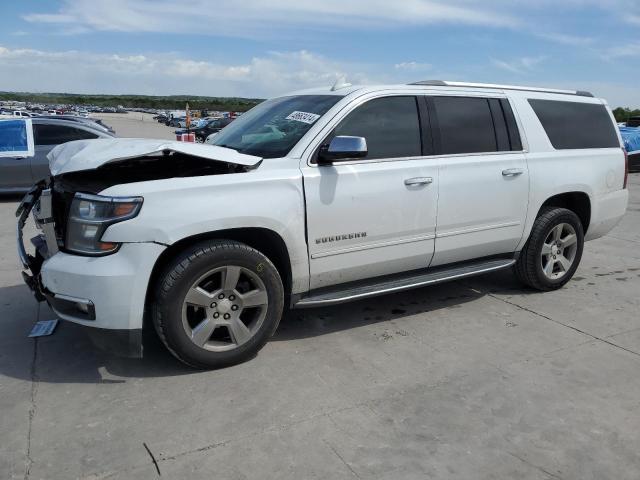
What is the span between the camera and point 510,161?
4711 mm

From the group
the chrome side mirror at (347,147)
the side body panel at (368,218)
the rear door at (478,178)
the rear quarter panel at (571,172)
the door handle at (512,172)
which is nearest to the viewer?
the chrome side mirror at (347,147)

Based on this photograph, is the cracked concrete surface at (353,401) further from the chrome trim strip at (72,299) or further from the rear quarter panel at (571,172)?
the rear quarter panel at (571,172)

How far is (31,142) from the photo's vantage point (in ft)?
33.0

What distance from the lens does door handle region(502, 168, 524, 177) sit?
465cm

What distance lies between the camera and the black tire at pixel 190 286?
11.0 feet

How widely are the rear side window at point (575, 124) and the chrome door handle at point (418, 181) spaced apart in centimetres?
156

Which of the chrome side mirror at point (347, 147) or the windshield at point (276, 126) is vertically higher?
the windshield at point (276, 126)

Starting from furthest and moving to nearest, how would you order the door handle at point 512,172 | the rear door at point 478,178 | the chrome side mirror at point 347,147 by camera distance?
the door handle at point 512,172 < the rear door at point 478,178 < the chrome side mirror at point 347,147

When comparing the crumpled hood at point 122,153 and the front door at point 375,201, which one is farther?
the front door at point 375,201

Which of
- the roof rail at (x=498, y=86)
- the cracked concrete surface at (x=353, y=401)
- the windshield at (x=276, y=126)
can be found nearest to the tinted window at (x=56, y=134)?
the cracked concrete surface at (x=353, y=401)

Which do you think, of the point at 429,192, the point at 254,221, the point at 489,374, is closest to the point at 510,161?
the point at 429,192

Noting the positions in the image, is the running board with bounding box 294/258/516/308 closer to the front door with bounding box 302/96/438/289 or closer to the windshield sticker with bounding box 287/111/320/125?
the front door with bounding box 302/96/438/289

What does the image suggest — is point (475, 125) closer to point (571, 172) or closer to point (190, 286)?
point (571, 172)

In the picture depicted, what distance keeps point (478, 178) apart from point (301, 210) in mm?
1649
